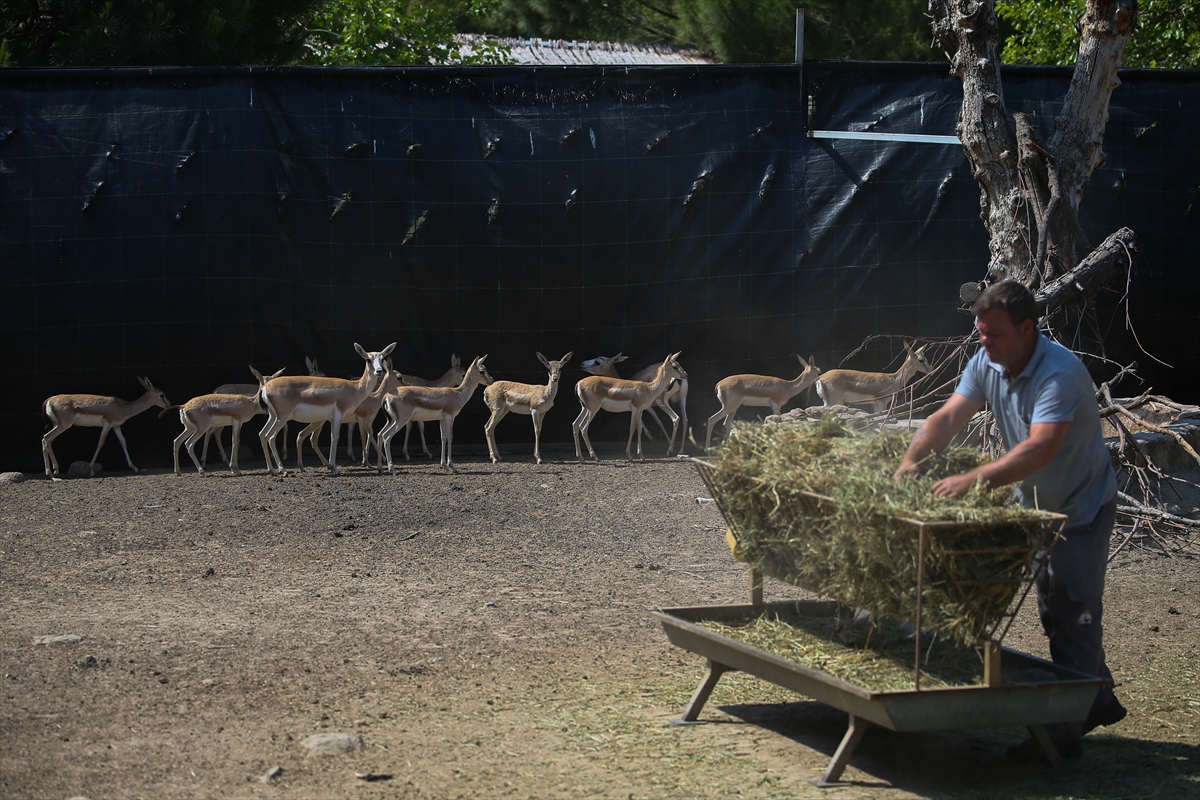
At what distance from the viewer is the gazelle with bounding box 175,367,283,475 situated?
12297 millimetres

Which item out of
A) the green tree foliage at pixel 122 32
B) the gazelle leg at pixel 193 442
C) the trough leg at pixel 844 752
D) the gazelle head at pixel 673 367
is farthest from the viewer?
the green tree foliage at pixel 122 32

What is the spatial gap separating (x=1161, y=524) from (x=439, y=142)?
7.86 metres

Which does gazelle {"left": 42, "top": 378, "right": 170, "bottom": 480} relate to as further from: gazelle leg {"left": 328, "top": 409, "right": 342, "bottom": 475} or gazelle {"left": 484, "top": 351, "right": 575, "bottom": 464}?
gazelle {"left": 484, "top": 351, "right": 575, "bottom": 464}

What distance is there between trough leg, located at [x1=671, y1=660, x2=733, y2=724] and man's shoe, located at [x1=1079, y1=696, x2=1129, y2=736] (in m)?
1.56

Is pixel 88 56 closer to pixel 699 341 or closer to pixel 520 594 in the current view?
pixel 699 341

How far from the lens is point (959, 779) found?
4.93 metres

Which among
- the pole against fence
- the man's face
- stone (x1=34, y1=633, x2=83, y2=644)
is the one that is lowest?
stone (x1=34, y1=633, x2=83, y2=644)

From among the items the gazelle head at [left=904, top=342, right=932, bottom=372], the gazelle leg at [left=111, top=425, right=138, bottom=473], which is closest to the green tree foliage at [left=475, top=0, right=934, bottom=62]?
the gazelle head at [left=904, top=342, right=932, bottom=372]

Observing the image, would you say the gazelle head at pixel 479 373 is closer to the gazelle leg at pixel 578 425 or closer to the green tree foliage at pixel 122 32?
the gazelle leg at pixel 578 425

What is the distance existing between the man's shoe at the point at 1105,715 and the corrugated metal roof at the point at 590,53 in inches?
745

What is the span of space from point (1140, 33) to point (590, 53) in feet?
34.2

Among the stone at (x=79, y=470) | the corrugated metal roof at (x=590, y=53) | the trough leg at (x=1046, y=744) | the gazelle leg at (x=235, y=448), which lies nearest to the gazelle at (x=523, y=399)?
the gazelle leg at (x=235, y=448)

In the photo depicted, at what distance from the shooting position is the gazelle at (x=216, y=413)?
1230cm

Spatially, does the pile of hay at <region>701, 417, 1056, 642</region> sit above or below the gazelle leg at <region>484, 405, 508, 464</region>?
above
